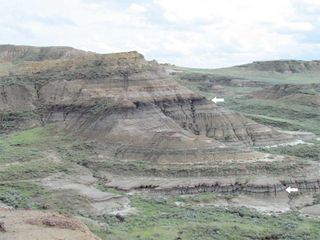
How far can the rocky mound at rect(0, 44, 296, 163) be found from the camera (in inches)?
3007

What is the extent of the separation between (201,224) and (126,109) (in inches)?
1324

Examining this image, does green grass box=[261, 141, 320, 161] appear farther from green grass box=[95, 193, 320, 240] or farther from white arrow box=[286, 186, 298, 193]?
green grass box=[95, 193, 320, 240]

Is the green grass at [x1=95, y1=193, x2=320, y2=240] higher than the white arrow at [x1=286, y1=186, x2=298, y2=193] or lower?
lower

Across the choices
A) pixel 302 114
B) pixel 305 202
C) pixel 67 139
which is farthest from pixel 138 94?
pixel 302 114

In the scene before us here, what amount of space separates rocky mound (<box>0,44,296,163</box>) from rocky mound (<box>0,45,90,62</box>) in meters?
46.6

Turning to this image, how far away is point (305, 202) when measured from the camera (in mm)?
62594

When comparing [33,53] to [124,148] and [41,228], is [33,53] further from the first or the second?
[41,228]

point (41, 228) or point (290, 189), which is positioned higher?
point (41, 228)

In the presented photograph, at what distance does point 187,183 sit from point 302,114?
206 ft

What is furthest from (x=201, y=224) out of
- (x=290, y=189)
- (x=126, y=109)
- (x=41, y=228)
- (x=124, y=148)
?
(x=126, y=109)

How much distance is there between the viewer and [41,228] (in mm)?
36875

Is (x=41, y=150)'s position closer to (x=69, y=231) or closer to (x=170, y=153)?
(x=170, y=153)

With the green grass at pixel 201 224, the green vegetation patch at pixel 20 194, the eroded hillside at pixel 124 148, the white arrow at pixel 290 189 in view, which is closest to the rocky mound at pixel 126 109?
the eroded hillside at pixel 124 148

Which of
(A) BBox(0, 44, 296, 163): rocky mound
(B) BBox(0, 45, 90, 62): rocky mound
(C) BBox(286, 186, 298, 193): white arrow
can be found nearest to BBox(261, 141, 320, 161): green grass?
(A) BBox(0, 44, 296, 163): rocky mound
